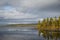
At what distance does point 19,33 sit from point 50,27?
33.9 inches

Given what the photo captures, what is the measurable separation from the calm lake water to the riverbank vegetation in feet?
0.59

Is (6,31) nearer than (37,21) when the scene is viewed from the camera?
No

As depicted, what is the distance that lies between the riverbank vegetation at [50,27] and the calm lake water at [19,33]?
0.18 meters

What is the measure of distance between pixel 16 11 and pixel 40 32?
2.81ft

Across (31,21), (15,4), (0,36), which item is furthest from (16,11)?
(0,36)

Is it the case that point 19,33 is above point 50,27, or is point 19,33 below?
below

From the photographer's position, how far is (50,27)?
4066mm

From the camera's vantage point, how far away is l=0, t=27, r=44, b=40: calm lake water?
160 inches

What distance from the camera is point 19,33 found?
416 centimetres

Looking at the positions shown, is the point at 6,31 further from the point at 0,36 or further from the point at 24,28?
the point at 24,28

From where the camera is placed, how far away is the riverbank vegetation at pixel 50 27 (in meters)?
Answer: 3.98

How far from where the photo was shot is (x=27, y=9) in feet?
Answer: 13.4

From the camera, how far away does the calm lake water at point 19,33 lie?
407 cm

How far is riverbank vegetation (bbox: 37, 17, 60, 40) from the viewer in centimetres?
398
